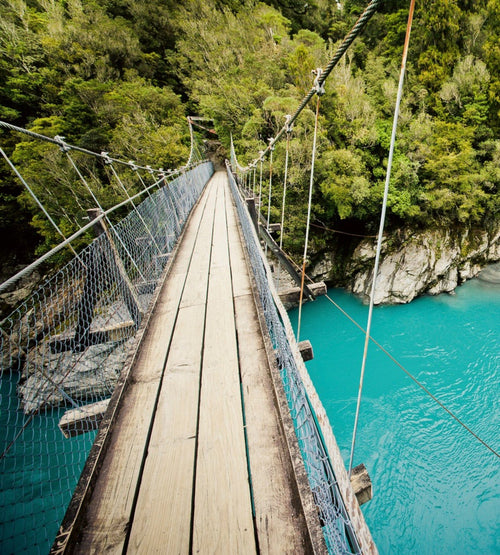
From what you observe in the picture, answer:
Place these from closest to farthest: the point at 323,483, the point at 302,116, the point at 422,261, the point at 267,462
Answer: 1. the point at 323,483
2. the point at 267,462
3. the point at 302,116
4. the point at 422,261

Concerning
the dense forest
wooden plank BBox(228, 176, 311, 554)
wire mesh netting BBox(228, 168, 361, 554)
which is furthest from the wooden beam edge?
the dense forest

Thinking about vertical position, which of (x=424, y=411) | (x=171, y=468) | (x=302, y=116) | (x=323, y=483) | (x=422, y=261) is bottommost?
(x=424, y=411)

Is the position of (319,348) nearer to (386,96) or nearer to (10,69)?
(386,96)

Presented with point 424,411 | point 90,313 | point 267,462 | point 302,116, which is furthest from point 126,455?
point 302,116

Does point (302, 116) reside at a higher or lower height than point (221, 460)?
higher

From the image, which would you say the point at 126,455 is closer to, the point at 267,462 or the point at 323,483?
the point at 267,462

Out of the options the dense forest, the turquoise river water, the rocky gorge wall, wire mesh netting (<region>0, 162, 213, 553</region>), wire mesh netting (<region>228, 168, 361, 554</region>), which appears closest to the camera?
wire mesh netting (<region>228, 168, 361, 554</region>)

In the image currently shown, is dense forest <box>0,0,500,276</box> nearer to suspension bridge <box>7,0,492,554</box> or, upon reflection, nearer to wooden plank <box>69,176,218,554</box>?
suspension bridge <box>7,0,492,554</box>
